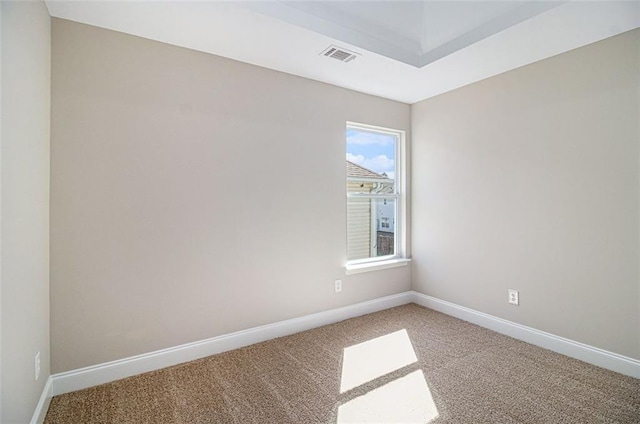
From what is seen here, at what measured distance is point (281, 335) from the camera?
9.78ft

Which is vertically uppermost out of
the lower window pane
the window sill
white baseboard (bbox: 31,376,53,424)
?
the lower window pane

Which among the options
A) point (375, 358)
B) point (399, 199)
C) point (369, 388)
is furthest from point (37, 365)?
point (399, 199)

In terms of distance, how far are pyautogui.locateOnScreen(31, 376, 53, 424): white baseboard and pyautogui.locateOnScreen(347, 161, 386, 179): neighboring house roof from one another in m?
2.89

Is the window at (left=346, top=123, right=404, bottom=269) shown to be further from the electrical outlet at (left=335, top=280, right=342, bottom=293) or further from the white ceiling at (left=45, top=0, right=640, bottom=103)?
the white ceiling at (left=45, top=0, right=640, bottom=103)

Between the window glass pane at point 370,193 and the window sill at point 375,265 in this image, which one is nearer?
the window sill at point 375,265

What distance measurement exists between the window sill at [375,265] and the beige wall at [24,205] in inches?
97.8

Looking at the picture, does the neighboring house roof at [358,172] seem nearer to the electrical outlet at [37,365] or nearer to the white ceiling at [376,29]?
the white ceiling at [376,29]

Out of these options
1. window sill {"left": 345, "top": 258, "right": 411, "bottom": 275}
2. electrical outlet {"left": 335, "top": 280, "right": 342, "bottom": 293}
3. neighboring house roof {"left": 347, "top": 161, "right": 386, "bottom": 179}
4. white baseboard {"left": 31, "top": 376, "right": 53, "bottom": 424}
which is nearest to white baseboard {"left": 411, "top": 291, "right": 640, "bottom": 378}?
window sill {"left": 345, "top": 258, "right": 411, "bottom": 275}

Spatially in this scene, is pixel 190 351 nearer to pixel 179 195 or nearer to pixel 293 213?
pixel 179 195

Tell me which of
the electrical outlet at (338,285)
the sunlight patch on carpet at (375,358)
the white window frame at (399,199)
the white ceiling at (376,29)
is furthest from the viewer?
the white window frame at (399,199)

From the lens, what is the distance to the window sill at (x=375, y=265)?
3.47m

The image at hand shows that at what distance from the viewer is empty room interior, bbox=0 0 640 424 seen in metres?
1.92

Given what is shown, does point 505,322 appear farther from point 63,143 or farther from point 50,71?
point 50,71

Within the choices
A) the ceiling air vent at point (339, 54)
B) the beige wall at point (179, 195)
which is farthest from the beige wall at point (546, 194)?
the ceiling air vent at point (339, 54)
